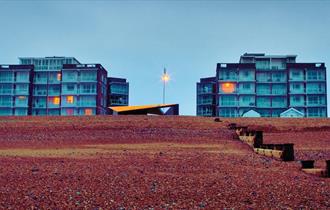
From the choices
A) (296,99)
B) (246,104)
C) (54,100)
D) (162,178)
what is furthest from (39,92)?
(162,178)

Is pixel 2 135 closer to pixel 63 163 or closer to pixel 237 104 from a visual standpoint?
pixel 63 163

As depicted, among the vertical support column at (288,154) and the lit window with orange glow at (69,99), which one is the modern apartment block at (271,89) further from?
the vertical support column at (288,154)

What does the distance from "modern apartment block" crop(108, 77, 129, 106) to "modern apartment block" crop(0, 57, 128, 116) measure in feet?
18.2

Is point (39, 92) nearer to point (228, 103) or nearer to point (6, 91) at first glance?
point (6, 91)

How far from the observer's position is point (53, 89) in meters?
115

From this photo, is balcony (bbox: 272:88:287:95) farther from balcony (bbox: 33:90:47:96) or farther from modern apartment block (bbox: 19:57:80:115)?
balcony (bbox: 33:90:47:96)

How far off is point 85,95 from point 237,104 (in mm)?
41470

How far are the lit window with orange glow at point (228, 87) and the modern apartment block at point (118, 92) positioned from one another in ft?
106

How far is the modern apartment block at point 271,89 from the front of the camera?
4210 inches

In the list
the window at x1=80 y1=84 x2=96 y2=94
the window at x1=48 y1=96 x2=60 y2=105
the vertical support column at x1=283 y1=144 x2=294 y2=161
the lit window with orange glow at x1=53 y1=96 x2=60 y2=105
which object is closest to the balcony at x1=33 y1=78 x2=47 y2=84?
the window at x1=48 y1=96 x2=60 y2=105

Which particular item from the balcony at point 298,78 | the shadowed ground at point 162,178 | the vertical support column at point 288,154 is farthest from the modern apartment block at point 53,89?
the vertical support column at point 288,154

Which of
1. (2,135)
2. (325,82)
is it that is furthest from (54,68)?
(2,135)

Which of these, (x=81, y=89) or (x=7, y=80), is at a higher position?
(x=7, y=80)

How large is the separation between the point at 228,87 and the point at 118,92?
35169 mm
